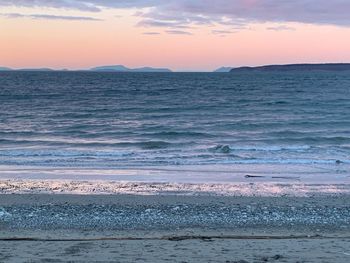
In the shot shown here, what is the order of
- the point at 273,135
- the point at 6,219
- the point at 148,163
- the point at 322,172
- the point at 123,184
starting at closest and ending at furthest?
the point at 6,219
the point at 123,184
the point at 322,172
the point at 148,163
the point at 273,135

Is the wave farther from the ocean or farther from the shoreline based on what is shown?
the shoreline

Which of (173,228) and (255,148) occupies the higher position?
(173,228)

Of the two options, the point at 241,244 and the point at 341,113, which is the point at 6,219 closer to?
the point at 241,244

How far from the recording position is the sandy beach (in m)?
7.41

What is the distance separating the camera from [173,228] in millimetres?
9445

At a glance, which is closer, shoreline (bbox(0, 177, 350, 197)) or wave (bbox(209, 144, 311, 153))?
shoreline (bbox(0, 177, 350, 197))

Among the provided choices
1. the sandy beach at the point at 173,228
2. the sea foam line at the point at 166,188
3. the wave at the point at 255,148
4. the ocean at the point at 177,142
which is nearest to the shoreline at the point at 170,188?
the sea foam line at the point at 166,188

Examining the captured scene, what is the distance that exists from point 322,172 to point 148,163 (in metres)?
5.78

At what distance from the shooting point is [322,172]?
1672 centimetres

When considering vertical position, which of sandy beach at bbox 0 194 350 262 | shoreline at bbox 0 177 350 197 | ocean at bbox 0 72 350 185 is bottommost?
ocean at bbox 0 72 350 185

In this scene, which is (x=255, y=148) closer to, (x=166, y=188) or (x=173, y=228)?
(x=166, y=188)

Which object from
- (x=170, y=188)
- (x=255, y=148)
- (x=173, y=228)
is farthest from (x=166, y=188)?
(x=255, y=148)

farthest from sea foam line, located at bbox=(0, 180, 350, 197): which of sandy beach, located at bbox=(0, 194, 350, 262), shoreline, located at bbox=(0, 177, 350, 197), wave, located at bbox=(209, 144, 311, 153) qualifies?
wave, located at bbox=(209, 144, 311, 153)

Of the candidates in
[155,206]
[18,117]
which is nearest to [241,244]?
[155,206]
